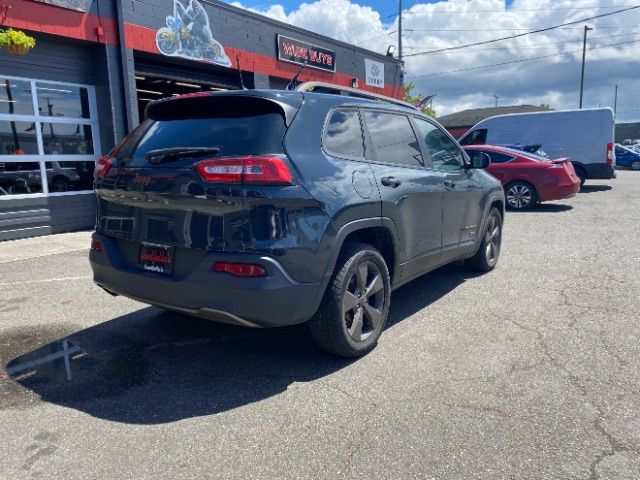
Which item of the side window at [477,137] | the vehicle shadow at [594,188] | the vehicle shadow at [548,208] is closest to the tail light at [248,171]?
the vehicle shadow at [548,208]

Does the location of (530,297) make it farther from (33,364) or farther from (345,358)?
(33,364)

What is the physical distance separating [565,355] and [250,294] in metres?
2.33

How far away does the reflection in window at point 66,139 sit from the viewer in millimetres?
9305

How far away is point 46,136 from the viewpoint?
927cm

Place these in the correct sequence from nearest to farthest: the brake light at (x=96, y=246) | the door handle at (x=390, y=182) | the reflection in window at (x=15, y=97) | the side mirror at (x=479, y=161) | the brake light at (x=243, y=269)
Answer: the brake light at (x=243, y=269), the brake light at (x=96, y=246), the door handle at (x=390, y=182), the side mirror at (x=479, y=161), the reflection in window at (x=15, y=97)

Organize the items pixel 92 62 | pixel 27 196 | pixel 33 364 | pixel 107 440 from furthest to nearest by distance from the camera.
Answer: pixel 92 62, pixel 27 196, pixel 33 364, pixel 107 440

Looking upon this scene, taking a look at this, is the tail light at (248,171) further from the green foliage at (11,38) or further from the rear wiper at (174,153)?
the green foliage at (11,38)

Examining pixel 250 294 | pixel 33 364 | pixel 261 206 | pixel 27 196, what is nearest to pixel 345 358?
pixel 250 294

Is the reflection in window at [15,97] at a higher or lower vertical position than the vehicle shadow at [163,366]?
higher

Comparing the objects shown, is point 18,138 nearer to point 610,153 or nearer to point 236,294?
point 236,294

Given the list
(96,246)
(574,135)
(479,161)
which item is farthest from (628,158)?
(96,246)

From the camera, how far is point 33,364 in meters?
3.48

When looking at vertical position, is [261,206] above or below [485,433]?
above

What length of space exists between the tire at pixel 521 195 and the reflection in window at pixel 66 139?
920 centimetres
